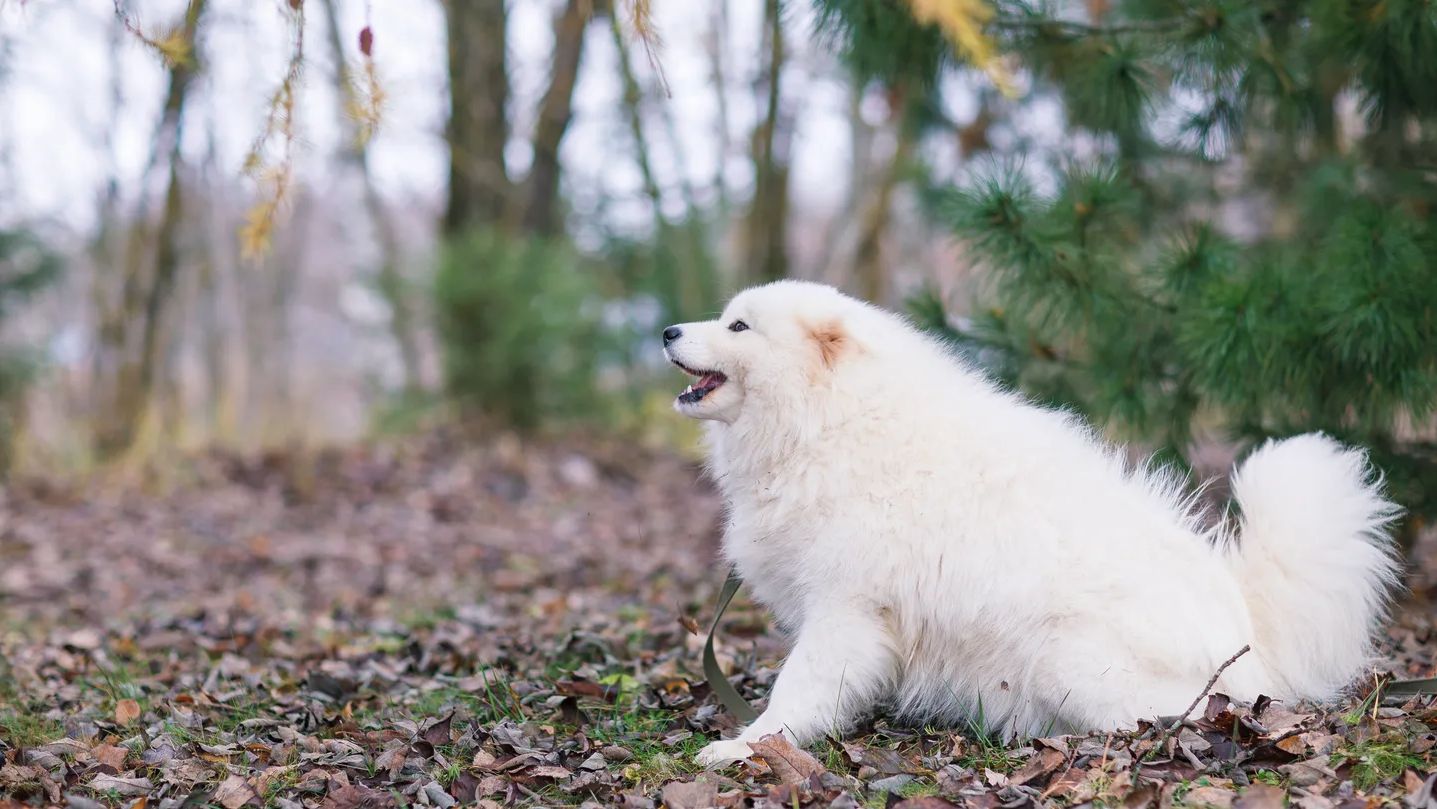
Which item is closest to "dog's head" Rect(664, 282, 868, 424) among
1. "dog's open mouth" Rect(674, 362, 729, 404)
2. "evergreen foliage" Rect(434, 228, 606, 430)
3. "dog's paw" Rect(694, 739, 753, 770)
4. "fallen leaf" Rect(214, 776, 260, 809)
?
"dog's open mouth" Rect(674, 362, 729, 404)

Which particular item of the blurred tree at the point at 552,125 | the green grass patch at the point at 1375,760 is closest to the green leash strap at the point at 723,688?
the green grass patch at the point at 1375,760

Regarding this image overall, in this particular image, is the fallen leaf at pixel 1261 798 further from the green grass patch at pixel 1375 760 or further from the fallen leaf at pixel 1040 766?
the fallen leaf at pixel 1040 766

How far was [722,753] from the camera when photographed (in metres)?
3.51

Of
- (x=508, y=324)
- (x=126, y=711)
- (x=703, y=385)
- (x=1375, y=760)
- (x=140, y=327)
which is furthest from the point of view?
(x=508, y=324)

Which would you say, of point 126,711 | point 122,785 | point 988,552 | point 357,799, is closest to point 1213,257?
point 988,552

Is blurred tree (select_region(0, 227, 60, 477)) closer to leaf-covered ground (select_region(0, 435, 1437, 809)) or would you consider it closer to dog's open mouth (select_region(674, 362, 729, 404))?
leaf-covered ground (select_region(0, 435, 1437, 809))

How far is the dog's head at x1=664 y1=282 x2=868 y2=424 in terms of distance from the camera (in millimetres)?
3920

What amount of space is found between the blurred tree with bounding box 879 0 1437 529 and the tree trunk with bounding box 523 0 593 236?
849 centimetres

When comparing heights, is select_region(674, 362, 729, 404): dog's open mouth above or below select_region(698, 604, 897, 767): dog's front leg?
above

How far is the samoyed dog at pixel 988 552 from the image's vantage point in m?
3.49

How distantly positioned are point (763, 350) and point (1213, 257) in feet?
7.36

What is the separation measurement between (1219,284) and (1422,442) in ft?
4.43

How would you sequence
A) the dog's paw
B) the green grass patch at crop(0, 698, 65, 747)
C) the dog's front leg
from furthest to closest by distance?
the green grass patch at crop(0, 698, 65, 747) → the dog's front leg → the dog's paw

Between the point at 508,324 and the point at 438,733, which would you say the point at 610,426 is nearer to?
the point at 508,324
